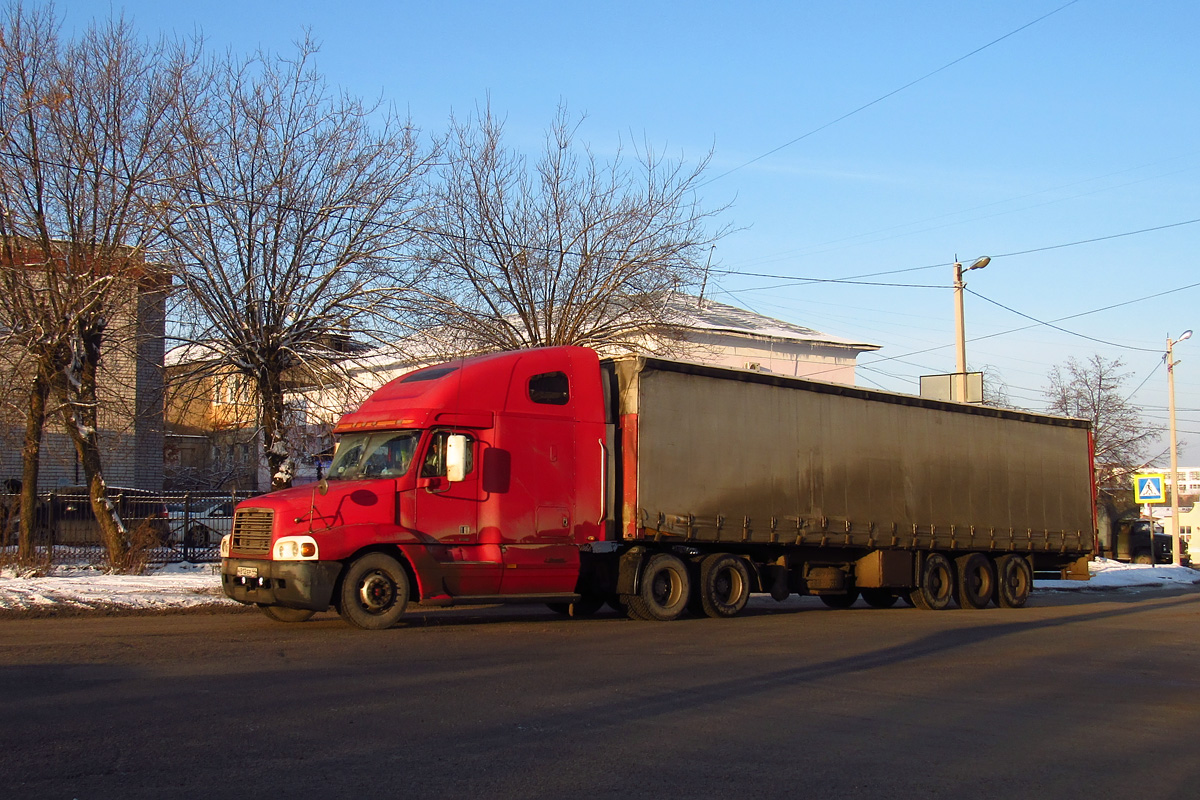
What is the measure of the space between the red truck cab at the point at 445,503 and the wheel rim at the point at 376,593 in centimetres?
1

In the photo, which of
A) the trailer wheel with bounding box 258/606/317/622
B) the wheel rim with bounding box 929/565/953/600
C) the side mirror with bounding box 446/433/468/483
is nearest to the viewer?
the side mirror with bounding box 446/433/468/483

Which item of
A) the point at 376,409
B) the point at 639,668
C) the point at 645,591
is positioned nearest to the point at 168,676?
the point at 639,668

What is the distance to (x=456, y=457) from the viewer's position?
1284 cm

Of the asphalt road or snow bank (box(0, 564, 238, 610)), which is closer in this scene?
the asphalt road

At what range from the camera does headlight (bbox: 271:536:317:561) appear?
39.4 feet

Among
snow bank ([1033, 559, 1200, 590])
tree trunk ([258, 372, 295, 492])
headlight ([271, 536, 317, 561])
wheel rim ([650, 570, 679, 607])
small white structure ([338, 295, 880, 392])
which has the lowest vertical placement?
snow bank ([1033, 559, 1200, 590])

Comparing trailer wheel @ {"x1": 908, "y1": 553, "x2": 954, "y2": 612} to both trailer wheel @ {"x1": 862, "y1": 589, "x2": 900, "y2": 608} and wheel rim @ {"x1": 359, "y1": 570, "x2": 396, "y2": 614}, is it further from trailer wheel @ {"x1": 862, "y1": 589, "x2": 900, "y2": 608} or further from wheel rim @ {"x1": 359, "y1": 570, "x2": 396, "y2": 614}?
wheel rim @ {"x1": 359, "y1": 570, "x2": 396, "y2": 614}

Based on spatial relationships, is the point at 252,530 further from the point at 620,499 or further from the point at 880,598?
the point at 880,598

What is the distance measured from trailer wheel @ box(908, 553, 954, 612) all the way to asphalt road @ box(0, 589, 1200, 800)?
460 cm

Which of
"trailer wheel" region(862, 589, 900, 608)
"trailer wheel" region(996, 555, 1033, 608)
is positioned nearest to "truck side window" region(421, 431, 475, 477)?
"trailer wheel" region(862, 589, 900, 608)

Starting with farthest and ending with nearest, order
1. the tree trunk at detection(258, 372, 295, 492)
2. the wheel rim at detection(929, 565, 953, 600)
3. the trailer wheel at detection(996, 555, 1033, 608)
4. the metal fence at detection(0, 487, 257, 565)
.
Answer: the tree trunk at detection(258, 372, 295, 492), the metal fence at detection(0, 487, 257, 565), the trailer wheel at detection(996, 555, 1033, 608), the wheel rim at detection(929, 565, 953, 600)

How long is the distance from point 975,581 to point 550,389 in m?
9.36

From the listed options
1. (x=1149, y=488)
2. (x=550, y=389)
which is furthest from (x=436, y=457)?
(x=1149, y=488)

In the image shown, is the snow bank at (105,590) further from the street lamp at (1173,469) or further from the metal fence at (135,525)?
the street lamp at (1173,469)
